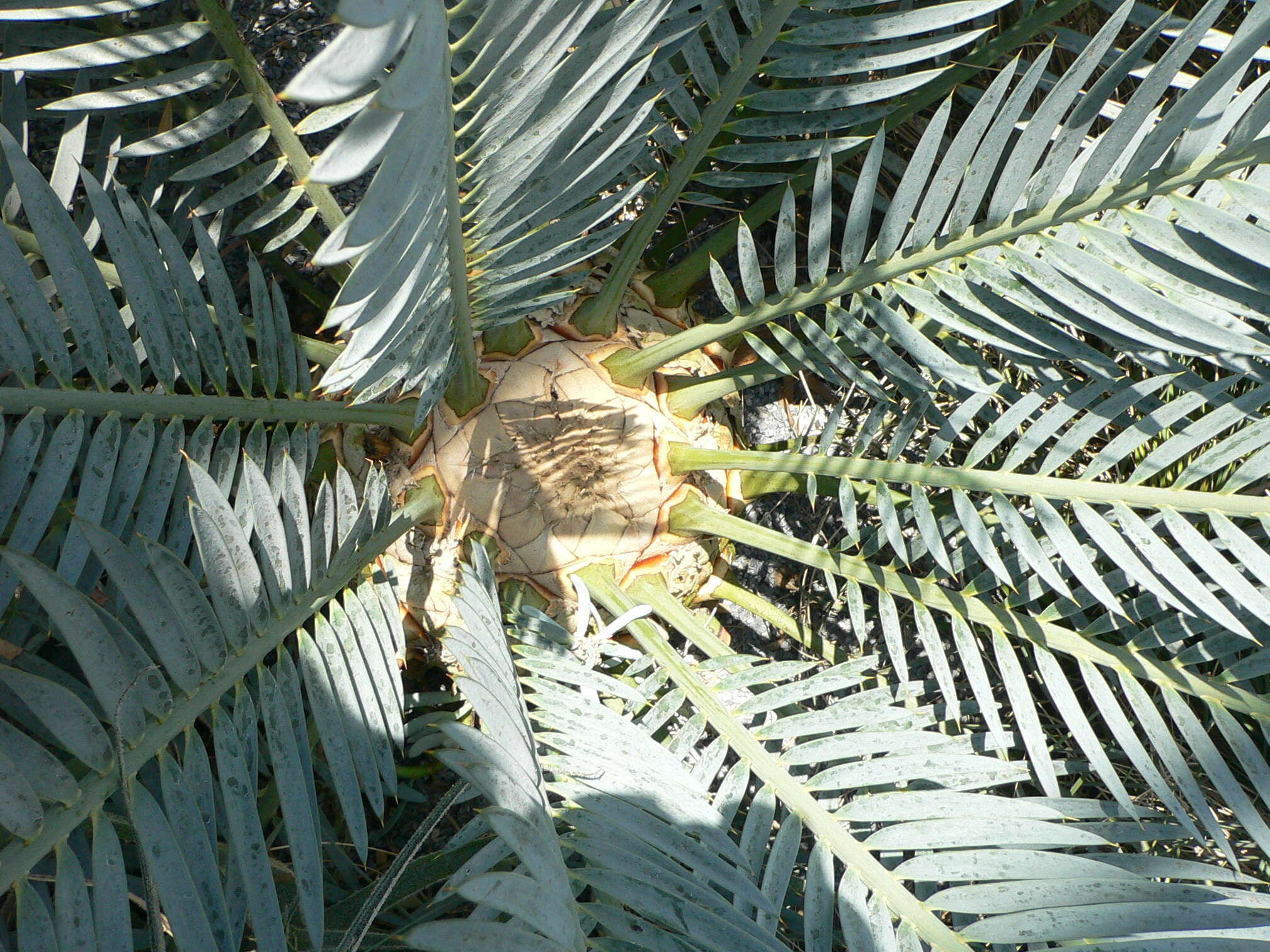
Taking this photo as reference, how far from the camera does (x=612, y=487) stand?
865mm

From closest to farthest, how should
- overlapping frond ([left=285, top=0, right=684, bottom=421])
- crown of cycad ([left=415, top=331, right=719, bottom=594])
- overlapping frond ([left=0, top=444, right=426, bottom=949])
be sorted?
overlapping frond ([left=285, top=0, right=684, bottom=421]) → overlapping frond ([left=0, top=444, right=426, bottom=949]) → crown of cycad ([left=415, top=331, right=719, bottom=594])

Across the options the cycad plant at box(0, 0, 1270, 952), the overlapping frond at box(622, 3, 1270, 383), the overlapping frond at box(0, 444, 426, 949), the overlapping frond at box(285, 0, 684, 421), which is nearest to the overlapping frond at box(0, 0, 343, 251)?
the cycad plant at box(0, 0, 1270, 952)

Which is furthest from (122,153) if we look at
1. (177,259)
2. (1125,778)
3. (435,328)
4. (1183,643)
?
(1125,778)

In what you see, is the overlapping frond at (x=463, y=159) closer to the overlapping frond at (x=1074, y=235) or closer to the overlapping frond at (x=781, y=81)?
the overlapping frond at (x=781, y=81)

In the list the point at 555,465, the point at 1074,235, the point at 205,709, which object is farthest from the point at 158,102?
the point at 1074,235

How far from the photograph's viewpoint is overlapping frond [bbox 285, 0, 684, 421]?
0.30 meters

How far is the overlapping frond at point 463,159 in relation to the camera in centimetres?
30

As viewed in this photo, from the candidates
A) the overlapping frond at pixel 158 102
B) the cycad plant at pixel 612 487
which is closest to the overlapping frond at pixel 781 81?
the cycad plant at pixel 612 487

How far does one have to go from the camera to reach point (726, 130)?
836 millimetres

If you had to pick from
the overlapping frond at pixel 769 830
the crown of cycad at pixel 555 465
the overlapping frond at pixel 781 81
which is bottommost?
the overlapping frond at pixel 769 830

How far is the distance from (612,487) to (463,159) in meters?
0.38

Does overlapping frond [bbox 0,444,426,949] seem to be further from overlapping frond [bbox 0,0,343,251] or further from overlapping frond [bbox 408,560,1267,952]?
overlapping frond [bbox 0,0,343,251]

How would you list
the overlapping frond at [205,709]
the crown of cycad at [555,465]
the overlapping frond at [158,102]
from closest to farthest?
the overlapping frond at [205,709]
the overlapping frond at [158,102]
the crown of cycad at [555,465]

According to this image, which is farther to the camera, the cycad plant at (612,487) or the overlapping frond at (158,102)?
the overlapping frond at (158,102)
